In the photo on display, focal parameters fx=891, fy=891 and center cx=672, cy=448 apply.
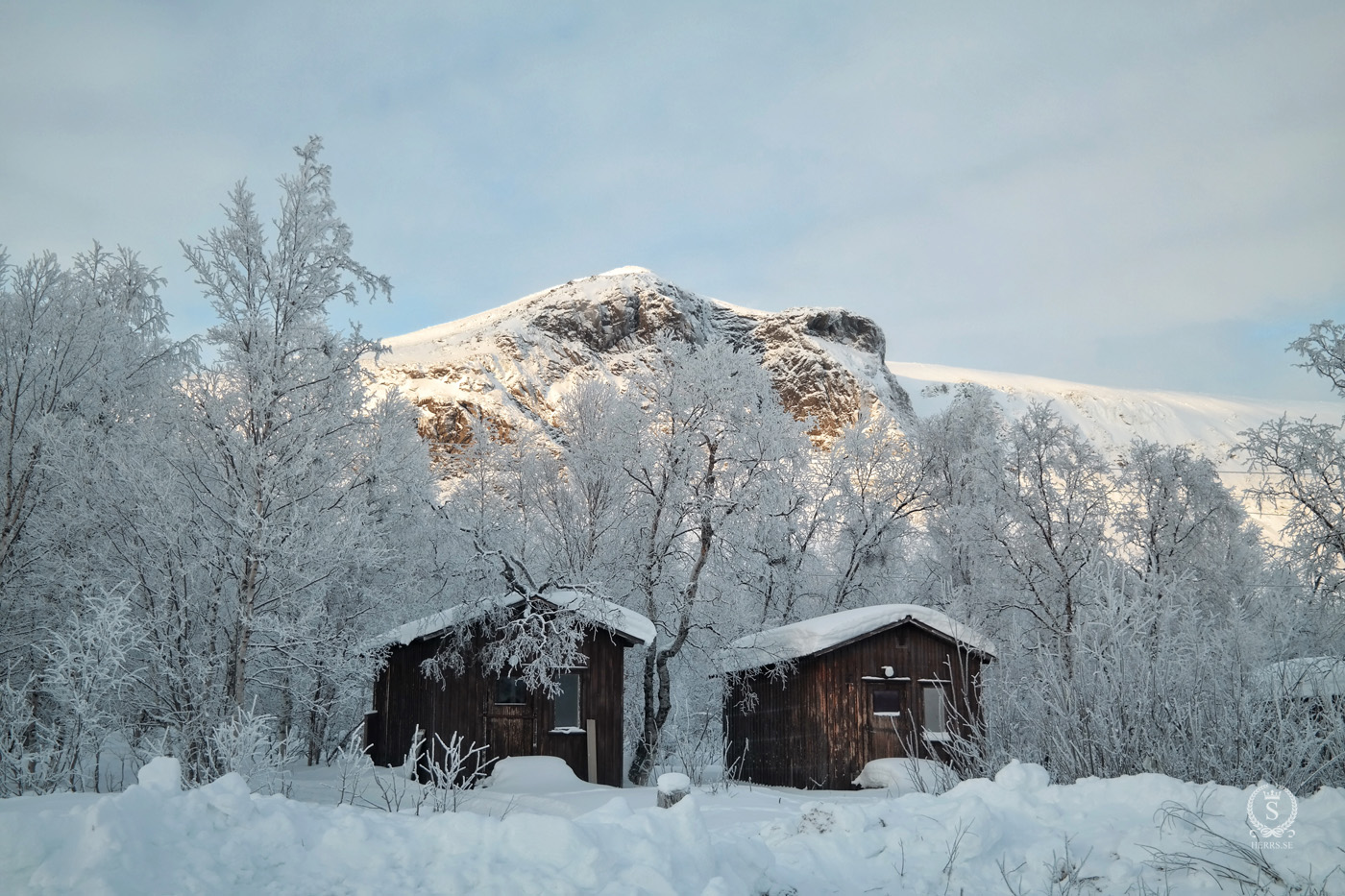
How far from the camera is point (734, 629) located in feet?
68.2

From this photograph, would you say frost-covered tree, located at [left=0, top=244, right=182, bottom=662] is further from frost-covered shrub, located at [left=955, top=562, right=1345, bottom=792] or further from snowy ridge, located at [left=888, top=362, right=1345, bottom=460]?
snowy ridge, located at [left=888, top=362, right=1345, bottom=460]

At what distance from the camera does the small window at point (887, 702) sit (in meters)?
18.9

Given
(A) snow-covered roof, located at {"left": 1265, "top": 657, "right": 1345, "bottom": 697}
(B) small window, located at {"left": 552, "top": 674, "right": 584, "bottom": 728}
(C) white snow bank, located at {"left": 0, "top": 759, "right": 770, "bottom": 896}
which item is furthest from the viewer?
(B) small window, located at {"left": 552, "top": 674, "right": 584, "bottom": 728}

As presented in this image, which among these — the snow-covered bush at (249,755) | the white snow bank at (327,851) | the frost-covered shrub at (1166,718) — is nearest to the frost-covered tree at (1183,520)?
the frost-covered shrub at (1166,718)

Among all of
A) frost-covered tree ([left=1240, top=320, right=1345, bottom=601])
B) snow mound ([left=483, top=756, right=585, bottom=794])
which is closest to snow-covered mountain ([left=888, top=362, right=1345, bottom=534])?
frost-covered tree ([left=1240, top=320, right=1345, bottom=601])

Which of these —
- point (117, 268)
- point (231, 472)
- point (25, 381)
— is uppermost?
point (117, 268)

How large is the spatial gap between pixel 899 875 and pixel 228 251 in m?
12.1

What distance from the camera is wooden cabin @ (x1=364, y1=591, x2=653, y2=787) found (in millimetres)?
16969

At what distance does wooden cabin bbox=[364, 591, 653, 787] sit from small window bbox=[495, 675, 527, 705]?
19 millimetres

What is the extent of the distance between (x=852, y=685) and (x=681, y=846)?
1450 centimetres

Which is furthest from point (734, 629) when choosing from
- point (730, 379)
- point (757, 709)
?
point (730, 379)

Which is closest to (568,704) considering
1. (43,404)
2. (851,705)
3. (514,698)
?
(514,698)

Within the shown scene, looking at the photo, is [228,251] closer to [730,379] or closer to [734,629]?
[730,379]

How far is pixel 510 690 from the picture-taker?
17.6m
